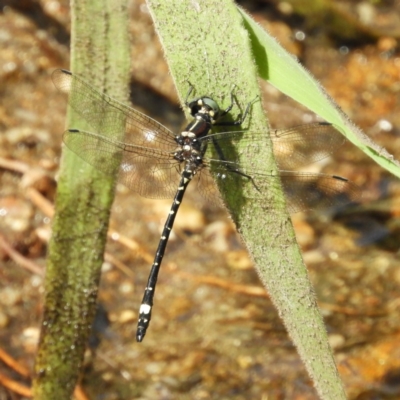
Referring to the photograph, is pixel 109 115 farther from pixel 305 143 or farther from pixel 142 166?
pixel 305 143

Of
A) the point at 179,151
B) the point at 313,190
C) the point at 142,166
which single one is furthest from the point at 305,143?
the point at 142,166

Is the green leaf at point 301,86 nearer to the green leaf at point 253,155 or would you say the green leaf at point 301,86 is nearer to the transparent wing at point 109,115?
the green leaf at point 253,155

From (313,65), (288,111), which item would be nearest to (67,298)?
(288,111)

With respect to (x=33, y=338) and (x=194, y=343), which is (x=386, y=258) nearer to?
(x=194, y=343)

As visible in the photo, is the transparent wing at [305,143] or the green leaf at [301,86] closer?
the green leaf at [301,86]

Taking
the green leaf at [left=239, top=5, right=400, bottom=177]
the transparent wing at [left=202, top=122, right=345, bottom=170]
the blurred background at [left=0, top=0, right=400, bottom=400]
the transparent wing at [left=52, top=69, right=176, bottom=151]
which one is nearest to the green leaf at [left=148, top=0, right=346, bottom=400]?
the green leaf at [left=239, top=5, right=400, bottom=177]

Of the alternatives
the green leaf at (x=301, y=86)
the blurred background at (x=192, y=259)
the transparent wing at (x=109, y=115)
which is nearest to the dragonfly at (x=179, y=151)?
the transparent wing at (x=109, y=115)
